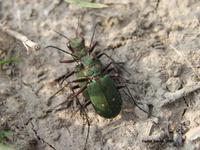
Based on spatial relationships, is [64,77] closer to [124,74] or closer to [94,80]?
[94,80]

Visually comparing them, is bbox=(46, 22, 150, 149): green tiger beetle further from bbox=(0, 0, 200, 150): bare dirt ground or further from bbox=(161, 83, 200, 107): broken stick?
bbox=(161, 83, 200, 107): broken stick

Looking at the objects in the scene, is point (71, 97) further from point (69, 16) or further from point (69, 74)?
point (69, 16)

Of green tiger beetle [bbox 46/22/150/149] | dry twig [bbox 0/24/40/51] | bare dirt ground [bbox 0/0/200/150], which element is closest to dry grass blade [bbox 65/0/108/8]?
bare dirt ground [bbox 0/0/200/150]

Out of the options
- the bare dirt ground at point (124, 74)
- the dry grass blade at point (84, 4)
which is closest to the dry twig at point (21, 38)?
the bare dirt ground at point (124, 74)

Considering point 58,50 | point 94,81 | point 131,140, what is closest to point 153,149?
point 131,140

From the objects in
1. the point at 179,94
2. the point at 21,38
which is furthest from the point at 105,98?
the point at 21,38

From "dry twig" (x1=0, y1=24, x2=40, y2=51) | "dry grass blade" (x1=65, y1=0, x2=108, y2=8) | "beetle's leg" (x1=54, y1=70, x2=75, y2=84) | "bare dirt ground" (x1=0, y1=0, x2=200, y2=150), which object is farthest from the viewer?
"dry grass blade" (x1=65, y1=0, x2=108, y2=8)

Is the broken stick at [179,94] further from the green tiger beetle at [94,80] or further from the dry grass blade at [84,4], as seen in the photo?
the dry grass blade at [84,4]

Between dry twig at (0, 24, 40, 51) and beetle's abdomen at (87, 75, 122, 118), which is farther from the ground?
dry twig at (0, 24, 40, 51)
